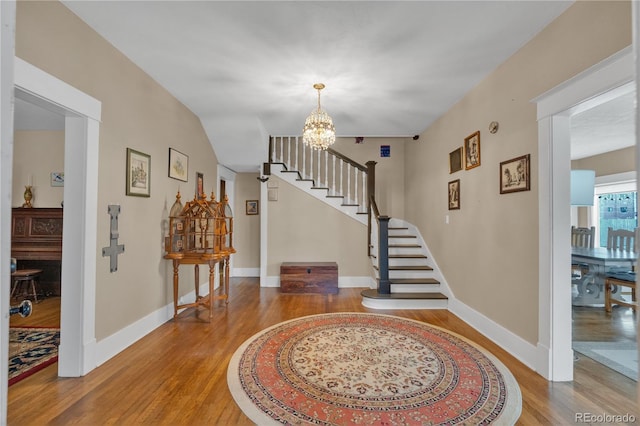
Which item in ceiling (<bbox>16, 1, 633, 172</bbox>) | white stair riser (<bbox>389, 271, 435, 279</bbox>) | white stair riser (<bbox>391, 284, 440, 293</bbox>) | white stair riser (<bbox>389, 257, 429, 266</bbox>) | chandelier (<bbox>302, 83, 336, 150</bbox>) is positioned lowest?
white stair riser (<bbox>391, 284, 440, 293</bbox>)

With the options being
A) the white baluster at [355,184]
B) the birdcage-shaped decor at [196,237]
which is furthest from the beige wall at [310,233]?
the birdcage-shaped decor at [196,237]

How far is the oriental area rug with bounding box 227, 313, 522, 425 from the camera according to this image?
1.84m

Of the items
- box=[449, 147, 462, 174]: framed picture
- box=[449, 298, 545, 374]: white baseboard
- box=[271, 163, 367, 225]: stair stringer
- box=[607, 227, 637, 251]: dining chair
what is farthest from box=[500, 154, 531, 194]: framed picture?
box=[271, 163, 367, 225]: stair stringer

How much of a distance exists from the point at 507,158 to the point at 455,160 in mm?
1083

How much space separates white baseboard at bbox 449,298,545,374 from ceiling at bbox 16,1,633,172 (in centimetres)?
267

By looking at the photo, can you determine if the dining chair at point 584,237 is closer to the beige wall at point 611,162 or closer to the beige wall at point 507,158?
the beige wall at point 611,162

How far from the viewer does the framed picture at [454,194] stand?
3.78 meters

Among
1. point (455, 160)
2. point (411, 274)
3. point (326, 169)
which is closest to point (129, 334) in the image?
point (411, 274)

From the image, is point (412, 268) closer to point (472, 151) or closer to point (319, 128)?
point (472, 151)

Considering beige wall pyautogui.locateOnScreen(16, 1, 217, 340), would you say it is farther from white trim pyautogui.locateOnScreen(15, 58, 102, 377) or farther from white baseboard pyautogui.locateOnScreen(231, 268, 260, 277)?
white baseboard pyautogui.locateOnScreen(231, 268, 260, 277)

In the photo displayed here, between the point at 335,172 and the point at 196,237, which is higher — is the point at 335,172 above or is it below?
above

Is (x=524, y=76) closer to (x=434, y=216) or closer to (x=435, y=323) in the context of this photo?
(x=434, y=216)

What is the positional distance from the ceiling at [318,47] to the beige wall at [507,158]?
194 mm

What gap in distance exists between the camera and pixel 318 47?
8.46ft
